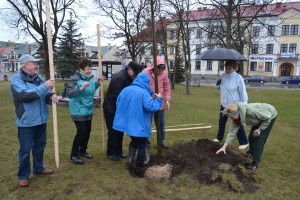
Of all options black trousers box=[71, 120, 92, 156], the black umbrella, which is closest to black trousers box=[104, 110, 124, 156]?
black trousers box=[71, 120, 92, 156]

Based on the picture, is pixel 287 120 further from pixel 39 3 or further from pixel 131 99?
pixel 39 3

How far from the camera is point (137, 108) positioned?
12.0 ft

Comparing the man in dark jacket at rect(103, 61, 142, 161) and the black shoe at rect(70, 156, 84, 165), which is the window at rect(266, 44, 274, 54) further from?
the black shoe at rect(70, 156, 84, 165)

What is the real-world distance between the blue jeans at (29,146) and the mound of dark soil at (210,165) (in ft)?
6.21

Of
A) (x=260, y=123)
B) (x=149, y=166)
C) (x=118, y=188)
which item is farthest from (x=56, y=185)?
(x=260, y=123)

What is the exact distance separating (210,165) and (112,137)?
1.85m

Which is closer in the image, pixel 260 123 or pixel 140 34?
pixel 260 123

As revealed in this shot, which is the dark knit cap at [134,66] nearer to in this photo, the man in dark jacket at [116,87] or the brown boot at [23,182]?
the man in dark jacket at [116,87]

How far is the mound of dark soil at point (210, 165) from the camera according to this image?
3.76 metres

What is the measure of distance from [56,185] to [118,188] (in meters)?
0.95

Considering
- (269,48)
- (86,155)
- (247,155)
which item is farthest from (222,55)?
(269,48)

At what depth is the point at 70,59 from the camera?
3669 centimetres

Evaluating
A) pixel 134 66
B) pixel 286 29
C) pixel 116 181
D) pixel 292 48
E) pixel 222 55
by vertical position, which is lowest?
pixel 116 181

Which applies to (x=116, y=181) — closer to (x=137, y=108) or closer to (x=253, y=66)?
(x=137, y=108)
